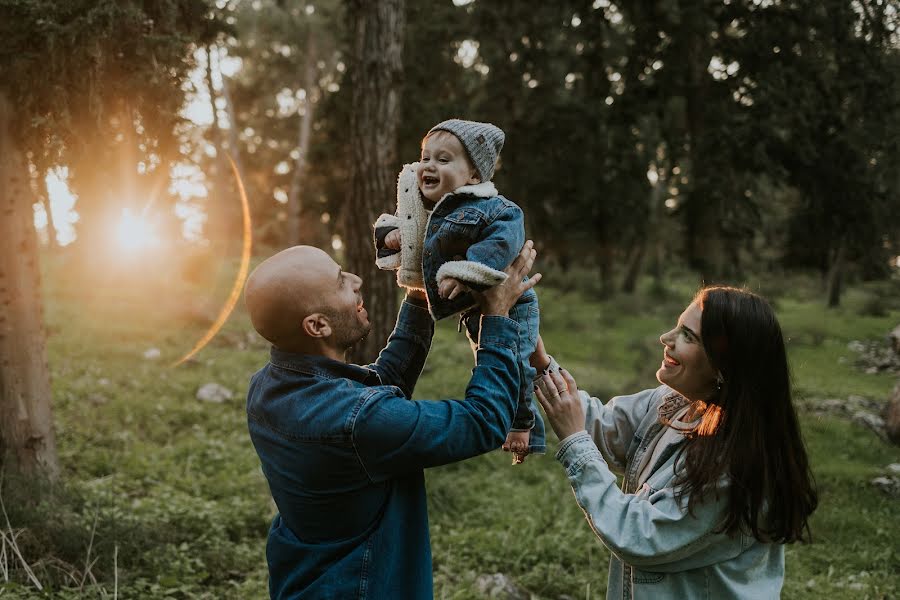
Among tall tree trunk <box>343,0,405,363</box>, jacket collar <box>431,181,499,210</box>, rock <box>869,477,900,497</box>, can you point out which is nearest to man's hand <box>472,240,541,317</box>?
jacket collar <box>431,181,499,210</box>

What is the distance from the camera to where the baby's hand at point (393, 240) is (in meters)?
2.67

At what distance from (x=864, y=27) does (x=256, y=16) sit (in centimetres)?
2156

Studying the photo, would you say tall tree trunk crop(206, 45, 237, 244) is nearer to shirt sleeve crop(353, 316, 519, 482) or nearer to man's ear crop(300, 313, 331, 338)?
man's ear crop(300, 313, 331, 338)

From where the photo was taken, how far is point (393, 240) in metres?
2.69

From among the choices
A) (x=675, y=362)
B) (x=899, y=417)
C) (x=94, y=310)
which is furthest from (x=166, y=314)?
(x=675, y=362)

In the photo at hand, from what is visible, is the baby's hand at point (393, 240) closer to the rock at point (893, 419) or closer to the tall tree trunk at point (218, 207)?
the rock at point (893, 419)

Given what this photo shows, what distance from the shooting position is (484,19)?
17.8m

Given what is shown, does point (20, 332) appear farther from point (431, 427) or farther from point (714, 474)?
point (714, 474)

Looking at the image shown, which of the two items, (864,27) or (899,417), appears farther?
(864,27)

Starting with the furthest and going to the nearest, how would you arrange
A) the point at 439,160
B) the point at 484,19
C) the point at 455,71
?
the point at 455,71, the point at 484,19, the point at 439,160

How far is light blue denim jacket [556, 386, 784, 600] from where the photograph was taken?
2.14 meters

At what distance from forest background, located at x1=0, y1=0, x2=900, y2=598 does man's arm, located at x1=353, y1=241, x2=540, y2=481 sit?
2933mm

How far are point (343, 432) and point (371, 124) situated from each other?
486 cm

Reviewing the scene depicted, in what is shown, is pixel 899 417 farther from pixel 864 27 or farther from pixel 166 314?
pixel 166 314
